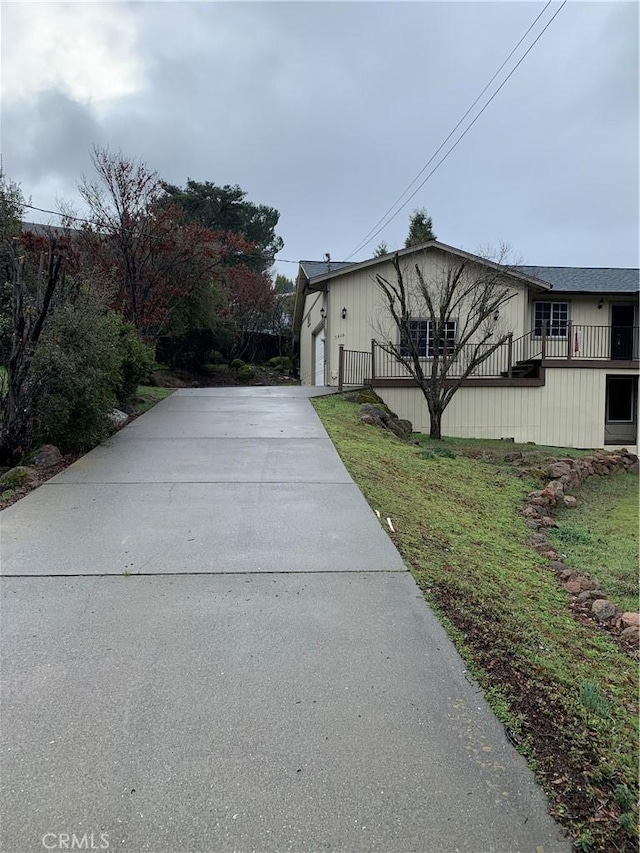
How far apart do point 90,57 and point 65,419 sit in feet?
23.9

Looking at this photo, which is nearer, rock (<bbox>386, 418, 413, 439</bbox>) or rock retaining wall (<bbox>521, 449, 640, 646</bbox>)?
rock retaining wall (<bbox>521, 449, 640, 646</bbox>)

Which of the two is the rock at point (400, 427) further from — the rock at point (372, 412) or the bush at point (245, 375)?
the bush at point (245, 375)

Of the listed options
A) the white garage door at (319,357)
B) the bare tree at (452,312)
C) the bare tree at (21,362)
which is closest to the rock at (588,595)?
the bare tree at (21,362)

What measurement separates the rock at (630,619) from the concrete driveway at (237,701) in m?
1.48

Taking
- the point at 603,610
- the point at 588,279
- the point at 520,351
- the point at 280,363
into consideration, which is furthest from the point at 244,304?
the point at 603,610

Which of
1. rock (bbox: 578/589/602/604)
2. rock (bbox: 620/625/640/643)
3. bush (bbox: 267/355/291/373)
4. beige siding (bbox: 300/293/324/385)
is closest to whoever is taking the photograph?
rock (bbox: 620/625/640/643)

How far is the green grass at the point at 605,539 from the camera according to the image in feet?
16.8

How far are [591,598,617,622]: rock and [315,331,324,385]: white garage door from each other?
53.1 feet

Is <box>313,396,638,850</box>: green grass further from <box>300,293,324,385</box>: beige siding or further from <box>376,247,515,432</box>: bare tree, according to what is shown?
<box>300,293,324,385</box>: beige siding

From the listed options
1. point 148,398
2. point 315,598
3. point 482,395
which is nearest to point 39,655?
point 315,598

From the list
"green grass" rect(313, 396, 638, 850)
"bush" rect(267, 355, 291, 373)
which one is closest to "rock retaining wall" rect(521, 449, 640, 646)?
"green grass" rect(313, 396, 638, 850)

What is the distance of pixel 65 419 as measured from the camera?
302 inches

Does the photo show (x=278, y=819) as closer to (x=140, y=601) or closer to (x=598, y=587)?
(x=140, y=601)

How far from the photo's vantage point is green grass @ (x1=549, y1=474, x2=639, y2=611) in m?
5.13
